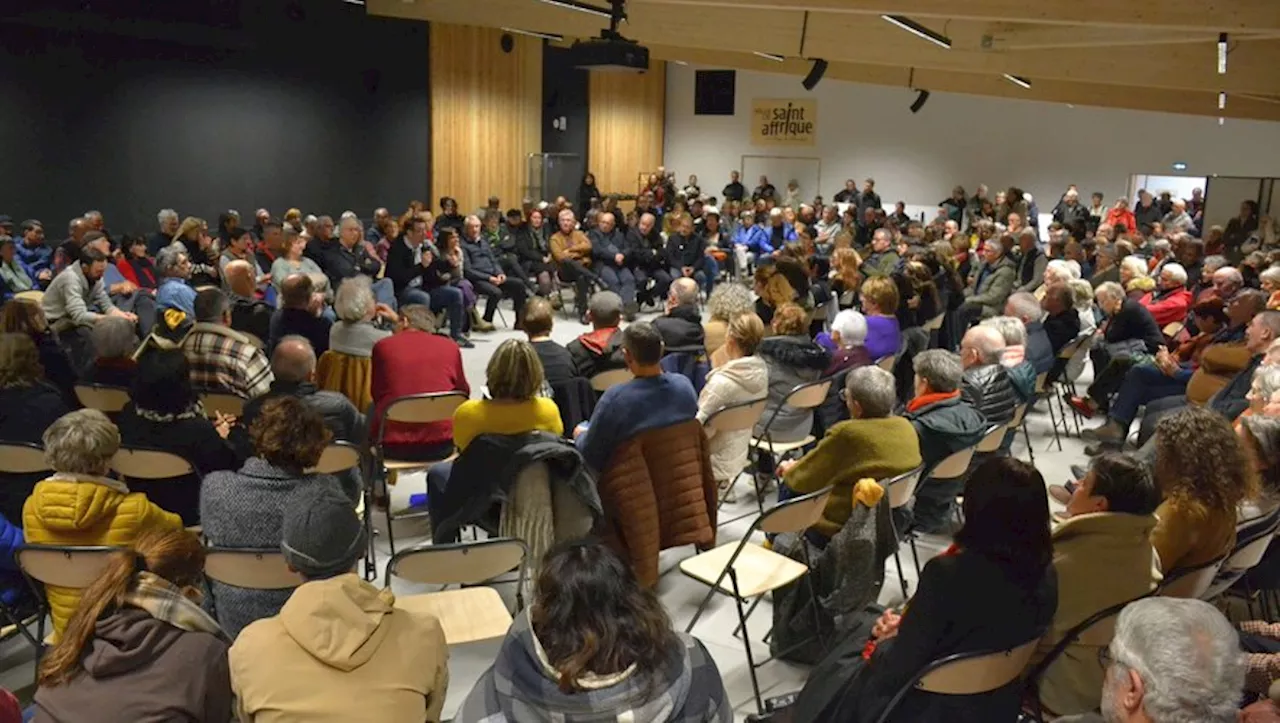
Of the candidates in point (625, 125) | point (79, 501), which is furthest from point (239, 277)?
point (625, 125)

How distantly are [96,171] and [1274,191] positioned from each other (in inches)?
633

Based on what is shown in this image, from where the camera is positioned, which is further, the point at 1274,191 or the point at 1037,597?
the point at 1274,191

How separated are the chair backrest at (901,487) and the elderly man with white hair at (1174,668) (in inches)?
62.6

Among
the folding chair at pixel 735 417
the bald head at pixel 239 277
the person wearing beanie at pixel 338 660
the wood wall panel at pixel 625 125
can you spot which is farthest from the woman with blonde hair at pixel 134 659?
the wood wall panel at pixel 625 125

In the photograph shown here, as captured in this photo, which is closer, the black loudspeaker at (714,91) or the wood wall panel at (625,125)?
the wood wall panel at (625,125)

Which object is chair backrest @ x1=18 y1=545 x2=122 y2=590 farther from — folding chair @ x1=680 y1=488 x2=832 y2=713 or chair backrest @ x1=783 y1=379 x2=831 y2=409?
chair backrest @ x1=783 y1=379 x2=831 y2=409

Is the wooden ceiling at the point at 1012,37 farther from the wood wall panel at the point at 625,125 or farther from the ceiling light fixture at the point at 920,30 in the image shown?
the wood wall panel at the point at 625,125

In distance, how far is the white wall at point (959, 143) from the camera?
16312mm

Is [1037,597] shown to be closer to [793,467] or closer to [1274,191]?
[793,467]

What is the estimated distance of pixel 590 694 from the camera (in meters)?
1.88

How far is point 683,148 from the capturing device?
21.2 meters

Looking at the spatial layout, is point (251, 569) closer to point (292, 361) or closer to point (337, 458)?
point (337, 458)

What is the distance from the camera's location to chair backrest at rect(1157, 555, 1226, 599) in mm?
2963

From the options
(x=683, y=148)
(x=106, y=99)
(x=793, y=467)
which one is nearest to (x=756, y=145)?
(x=683, y=148)
